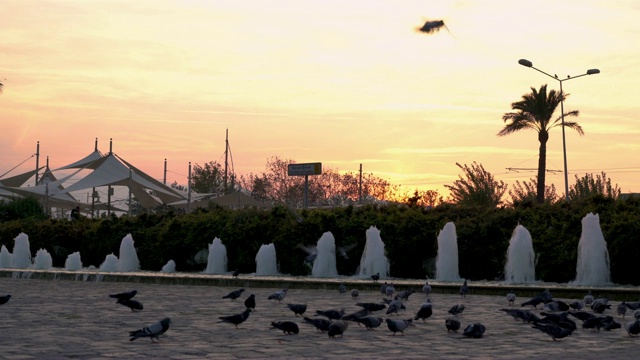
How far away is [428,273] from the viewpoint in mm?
22141

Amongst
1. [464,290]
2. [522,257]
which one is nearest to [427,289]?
[464,290]

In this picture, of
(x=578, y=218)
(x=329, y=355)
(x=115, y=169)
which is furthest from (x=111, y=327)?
(x=115, y=169)

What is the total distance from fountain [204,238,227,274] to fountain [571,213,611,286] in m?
9.99

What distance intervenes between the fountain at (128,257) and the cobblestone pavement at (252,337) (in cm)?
1255

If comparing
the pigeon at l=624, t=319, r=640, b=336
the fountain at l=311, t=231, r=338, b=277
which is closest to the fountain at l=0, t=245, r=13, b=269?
the fountain at l=311, t=231, r=338, b=277

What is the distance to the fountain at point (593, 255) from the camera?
1902 cm

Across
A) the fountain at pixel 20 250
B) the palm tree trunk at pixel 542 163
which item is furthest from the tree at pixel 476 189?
the fountain at pixel 20 250

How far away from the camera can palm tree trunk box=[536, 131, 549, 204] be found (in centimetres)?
5047

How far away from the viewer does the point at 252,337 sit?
1008 cm

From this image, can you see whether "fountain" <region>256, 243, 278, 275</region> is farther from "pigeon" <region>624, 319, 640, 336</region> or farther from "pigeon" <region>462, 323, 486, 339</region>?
"pigeon" <region>624, 319, 640, 336</region>

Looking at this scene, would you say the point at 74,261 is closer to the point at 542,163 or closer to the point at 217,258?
the point at 217,258

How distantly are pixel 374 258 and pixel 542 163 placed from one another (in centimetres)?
3062

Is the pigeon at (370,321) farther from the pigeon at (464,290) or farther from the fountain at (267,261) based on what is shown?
the fountain at (267,261)

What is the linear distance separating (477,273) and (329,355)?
44.1 feet
